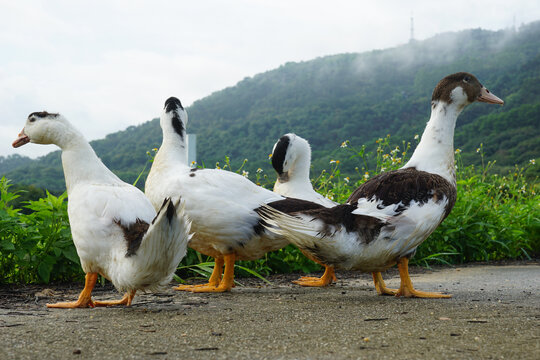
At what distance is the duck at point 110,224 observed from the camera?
9.35ft

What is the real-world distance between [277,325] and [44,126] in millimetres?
2165

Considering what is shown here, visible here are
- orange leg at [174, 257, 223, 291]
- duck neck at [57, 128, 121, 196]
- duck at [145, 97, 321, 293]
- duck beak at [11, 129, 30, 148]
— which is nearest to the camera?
duck neck at [57, 128, 121, 196]

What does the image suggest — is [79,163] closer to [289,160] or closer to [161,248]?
[161,248]

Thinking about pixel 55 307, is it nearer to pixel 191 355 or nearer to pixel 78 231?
pixel 78 231

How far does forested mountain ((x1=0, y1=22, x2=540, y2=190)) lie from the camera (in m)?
20.5

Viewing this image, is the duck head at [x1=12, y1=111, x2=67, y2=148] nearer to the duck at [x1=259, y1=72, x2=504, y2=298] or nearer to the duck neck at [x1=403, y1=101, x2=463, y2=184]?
the duck at [x1=259, y1=72, x2=504, y2=298]

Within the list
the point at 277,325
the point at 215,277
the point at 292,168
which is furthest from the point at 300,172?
the point at 277,325

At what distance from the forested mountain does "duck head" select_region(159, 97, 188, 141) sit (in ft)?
5.18

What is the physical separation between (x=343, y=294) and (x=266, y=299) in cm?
64

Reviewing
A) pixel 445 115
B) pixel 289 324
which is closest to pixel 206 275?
pixel 289 324

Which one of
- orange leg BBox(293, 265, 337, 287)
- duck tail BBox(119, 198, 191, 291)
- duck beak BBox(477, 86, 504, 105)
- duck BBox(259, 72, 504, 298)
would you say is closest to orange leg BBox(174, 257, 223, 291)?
orange leg BBox(293, 265, 337, 287)

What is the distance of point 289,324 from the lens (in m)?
2.70

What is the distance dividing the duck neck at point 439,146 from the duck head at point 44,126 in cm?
262

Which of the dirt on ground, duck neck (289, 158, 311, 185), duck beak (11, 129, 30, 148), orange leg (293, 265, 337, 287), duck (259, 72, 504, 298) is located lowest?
orange leg (293, 265, 337, 287)
